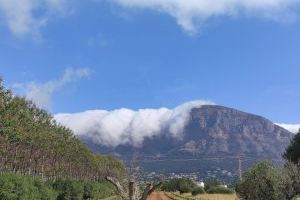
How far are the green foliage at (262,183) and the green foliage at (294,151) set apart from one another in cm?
2354

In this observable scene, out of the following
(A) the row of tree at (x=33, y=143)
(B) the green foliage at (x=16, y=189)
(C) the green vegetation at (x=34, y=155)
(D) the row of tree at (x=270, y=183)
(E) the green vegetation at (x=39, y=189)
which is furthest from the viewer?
(A) the row of tree at (x=33, y=143)

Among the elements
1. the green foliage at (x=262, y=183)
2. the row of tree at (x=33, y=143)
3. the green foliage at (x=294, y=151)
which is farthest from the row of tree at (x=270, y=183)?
the green foliage at (x=294, y=151)

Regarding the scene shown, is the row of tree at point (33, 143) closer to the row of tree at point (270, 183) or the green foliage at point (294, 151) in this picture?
the row of tree at point (270, 183)

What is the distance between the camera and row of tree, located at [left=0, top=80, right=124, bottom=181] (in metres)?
95.4

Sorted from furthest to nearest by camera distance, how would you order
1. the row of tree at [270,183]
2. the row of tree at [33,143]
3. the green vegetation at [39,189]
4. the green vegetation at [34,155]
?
the row of tree at [33,143]
the green vegetation at [34,155]
the green vegetation at [39,189]
the row of tree at [270,183]

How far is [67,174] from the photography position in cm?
15638

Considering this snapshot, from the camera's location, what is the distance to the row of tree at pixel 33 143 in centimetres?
9538

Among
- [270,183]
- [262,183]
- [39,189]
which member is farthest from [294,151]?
[39,189]

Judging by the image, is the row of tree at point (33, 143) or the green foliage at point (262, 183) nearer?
the green foliage at point (262, 183)

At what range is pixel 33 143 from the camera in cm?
10925

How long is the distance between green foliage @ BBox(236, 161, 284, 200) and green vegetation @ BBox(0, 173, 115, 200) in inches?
1078

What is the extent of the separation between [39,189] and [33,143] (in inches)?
1082

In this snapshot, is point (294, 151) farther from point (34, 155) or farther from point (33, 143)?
point (34, 155)

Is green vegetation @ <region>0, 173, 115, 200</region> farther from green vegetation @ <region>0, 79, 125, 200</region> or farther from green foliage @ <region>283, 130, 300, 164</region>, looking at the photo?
green foliage @ <region>283, 130, 300, 164</region>
